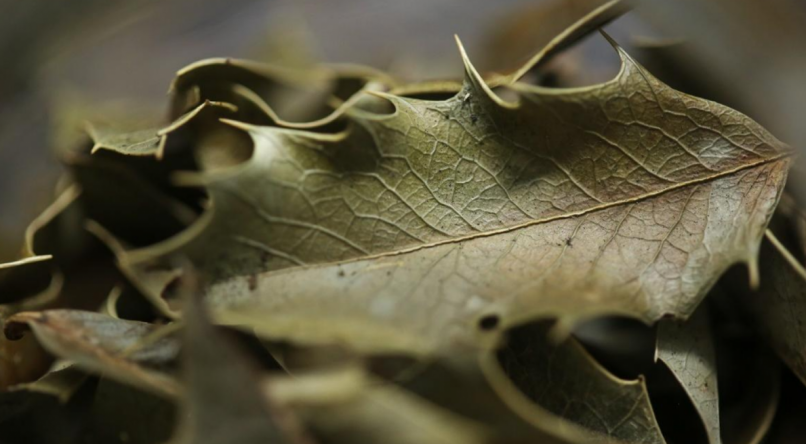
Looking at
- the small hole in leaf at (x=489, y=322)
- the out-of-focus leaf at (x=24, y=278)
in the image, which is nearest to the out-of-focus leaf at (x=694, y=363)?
the small hole in leaf at (x=489, y=322)

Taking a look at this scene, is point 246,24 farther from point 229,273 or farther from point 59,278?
point 229,273

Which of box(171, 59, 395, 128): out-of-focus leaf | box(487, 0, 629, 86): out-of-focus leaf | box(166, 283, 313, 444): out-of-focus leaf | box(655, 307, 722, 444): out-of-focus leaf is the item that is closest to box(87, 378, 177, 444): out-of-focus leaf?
box(166, 283, 313, 444): out-of-focus leaf

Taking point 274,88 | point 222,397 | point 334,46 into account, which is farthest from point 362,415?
point 334,46

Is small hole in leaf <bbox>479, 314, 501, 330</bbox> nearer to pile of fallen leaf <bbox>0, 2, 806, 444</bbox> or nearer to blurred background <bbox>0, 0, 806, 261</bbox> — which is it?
pile of fallen leaf <bbox>0, 2, 806, 444</bbox>

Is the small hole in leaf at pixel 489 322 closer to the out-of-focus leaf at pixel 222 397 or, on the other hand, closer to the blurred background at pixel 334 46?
the out-of-focus leaf at pixel 222 397

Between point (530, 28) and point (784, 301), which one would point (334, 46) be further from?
point (784, 301)

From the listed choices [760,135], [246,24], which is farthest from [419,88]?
[246,24]
